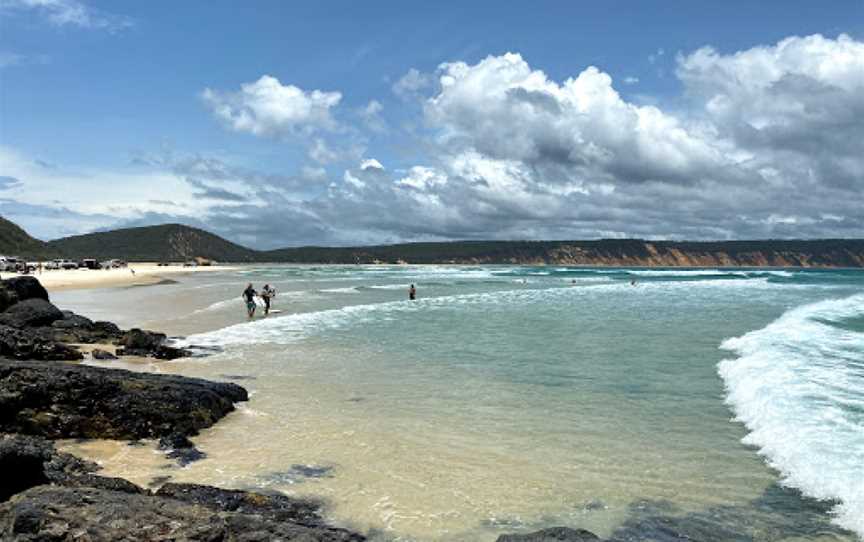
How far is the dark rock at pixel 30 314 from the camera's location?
70.4 feet

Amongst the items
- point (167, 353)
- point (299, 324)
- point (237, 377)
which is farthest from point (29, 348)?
point (299, 324)

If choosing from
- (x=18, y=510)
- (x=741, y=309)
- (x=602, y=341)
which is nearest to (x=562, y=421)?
(x=18, y=510)

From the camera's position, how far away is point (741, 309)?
36.7 metres

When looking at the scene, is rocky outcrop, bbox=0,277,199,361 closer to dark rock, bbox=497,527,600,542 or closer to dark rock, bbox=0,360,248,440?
dark rock, bbox=0,360,248,440

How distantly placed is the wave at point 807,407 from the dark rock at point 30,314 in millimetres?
22205

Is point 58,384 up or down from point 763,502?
up

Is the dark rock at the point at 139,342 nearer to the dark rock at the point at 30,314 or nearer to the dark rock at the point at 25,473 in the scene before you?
the dark rock at the point at 30,314

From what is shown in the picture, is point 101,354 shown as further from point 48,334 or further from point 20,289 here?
point 20,289

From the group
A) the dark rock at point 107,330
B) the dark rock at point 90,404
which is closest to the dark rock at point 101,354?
the dark rock at point 107,330

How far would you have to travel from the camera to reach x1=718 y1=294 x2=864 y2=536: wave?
8.29 m

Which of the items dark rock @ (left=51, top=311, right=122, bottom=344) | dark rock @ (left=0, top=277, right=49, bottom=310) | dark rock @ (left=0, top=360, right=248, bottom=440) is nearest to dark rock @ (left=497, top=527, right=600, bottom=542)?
dark rock @ (left=0, top=360, right=248, bottom=440)

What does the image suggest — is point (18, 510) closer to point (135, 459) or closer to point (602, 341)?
point (135, 459)

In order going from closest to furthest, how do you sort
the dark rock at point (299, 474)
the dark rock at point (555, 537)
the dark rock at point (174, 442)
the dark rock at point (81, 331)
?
the dark rock at point (555, 537) → the dark rock at point (299, 474) → the dark rock at point (174, 442) → the dark rock at point (81, 331)

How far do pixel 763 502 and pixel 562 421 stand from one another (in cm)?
403
